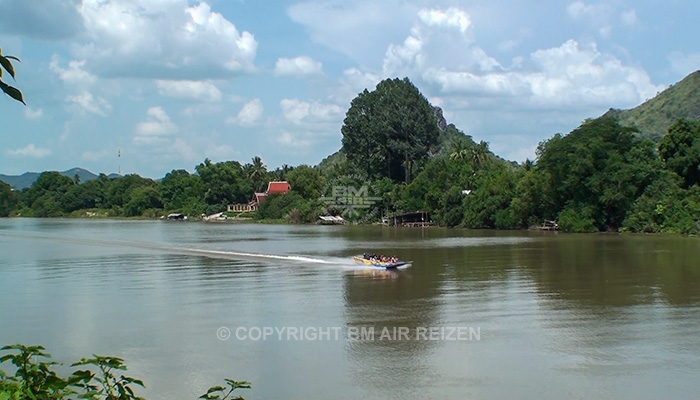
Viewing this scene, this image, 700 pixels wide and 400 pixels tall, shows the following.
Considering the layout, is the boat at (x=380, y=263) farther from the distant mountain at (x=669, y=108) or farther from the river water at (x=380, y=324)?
the distant mountain at (x=669, y=108)

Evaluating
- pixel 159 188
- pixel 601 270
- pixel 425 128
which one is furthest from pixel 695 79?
pixel 159 188

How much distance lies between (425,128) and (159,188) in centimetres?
6177

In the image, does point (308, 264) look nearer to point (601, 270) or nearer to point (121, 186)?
point (601, 270)

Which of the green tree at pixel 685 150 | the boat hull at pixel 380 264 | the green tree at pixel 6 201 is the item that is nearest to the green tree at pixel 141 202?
the green tree at pixel 6 201

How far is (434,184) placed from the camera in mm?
70375

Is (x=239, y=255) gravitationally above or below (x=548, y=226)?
below

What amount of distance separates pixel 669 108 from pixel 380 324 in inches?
3496

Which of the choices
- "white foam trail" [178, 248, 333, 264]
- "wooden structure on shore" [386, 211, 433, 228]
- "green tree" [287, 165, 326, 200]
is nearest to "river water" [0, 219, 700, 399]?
"white foam trail" [178, 248, 333, 264]

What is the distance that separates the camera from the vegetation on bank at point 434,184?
50531 millimetres

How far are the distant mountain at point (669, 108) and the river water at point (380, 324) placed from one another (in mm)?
64641

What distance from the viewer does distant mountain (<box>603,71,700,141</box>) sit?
287ft

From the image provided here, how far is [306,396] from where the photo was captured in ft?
36.1

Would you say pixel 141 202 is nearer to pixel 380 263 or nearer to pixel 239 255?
pixel 239 255

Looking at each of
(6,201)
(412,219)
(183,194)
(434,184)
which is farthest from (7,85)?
(6,201)
